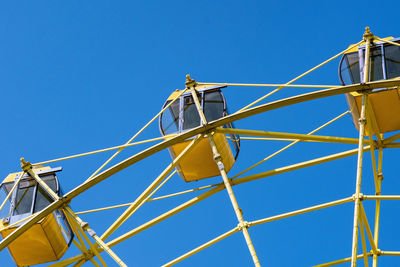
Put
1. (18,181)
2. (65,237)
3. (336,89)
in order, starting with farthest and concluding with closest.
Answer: (65,237), (18,181), (336,89)

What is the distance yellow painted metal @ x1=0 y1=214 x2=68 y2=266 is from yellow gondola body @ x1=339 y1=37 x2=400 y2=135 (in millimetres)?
10309

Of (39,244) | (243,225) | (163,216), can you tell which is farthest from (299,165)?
(39,244)

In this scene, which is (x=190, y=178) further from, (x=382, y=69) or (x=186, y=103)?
(x=382, y=69)

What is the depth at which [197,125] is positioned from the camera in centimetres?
2477

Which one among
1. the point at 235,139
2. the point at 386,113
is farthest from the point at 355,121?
the point at 235,139

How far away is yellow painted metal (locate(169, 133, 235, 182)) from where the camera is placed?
78.4 feet

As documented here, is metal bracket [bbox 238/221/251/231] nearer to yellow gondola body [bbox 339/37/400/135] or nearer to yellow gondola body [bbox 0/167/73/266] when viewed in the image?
yellow gondola body [bbox 339/37/400/135]

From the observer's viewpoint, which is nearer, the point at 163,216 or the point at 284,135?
the point at 284,135

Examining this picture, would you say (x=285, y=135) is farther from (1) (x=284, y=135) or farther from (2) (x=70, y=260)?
(2) (x=70, y=260)

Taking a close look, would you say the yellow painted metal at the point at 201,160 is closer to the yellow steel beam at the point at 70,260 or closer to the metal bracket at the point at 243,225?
the yellow steel beam at the point at 70,260

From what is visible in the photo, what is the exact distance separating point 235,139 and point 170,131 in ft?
6.93

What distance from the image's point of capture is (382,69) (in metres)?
25.0

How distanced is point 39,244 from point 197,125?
246 inches

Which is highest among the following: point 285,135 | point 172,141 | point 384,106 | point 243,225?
point 384,106
